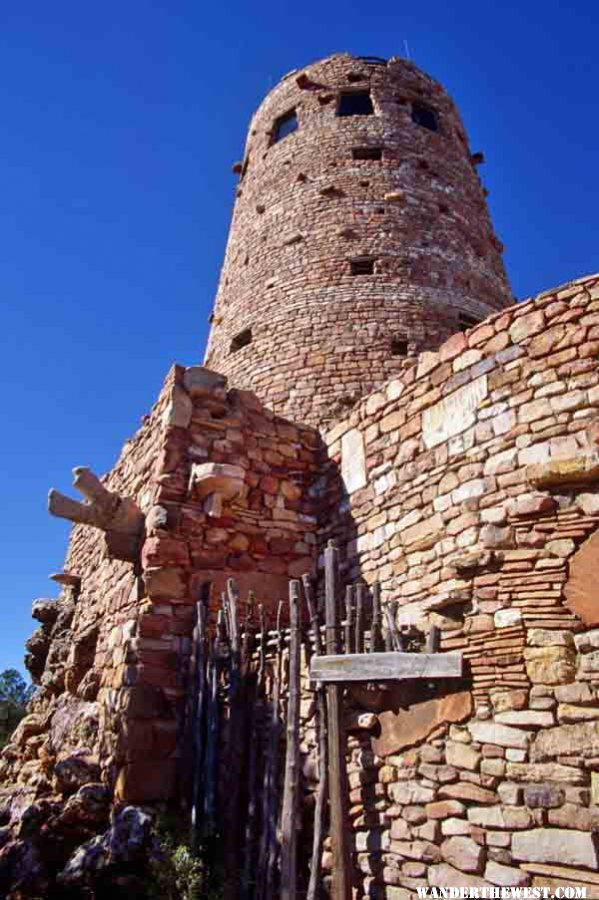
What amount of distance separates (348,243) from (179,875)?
844 centimetres

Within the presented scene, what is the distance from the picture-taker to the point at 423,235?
10.3 m

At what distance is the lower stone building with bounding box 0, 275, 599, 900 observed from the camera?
3.42m

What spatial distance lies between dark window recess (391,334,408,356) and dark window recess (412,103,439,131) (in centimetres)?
564

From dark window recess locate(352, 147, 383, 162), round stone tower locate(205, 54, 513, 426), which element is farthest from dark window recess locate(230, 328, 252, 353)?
dark window recess locate(352, 147, 383, 162)

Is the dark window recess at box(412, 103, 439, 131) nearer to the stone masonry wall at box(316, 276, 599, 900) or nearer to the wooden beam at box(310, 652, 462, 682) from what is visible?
the stone masonry wall at box(316, 276, 599, 900)

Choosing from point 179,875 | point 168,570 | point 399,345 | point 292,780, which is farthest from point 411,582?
point 399,345

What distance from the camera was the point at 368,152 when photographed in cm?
1126

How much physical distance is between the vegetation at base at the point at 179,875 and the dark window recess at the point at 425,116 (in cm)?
1225

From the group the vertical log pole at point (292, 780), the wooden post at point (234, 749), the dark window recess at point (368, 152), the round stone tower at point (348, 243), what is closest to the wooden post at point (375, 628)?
the vertical log pole at point (292, 780)

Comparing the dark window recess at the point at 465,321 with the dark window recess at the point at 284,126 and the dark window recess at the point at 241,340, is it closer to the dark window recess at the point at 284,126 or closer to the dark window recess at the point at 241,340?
the dark window recess at the point at 241,340

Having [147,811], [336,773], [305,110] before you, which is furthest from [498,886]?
[305,110]

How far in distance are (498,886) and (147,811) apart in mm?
2328

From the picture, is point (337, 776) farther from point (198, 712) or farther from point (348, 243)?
point (348, 243)

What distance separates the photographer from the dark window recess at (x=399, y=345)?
29.6 ft
